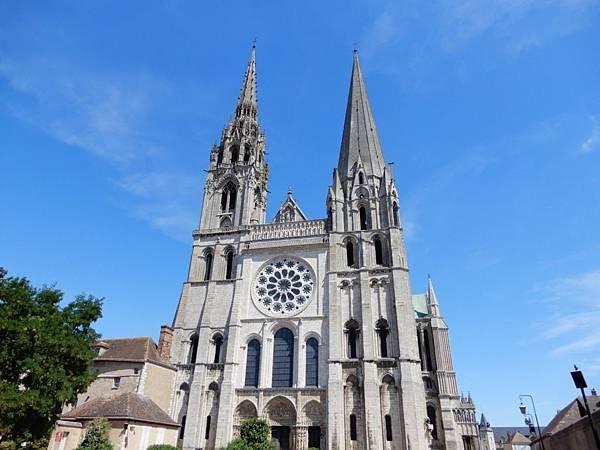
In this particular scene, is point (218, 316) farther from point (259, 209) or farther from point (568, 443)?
point (568, 443)

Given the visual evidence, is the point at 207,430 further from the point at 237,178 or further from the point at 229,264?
the point at 237,178

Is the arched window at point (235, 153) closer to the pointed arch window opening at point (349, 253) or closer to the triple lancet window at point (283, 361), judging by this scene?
the pointed arch window opening at point (349, 253)

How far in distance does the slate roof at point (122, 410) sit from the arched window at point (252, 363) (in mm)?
6063

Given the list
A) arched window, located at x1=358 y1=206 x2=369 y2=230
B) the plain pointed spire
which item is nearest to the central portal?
arched window, located at x1=358 y1=206 x2=369 y2=230

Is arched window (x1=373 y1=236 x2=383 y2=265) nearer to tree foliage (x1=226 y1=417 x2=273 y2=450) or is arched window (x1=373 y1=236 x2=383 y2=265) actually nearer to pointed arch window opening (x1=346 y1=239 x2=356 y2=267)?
pointed arch window opening (x1=346 y1=239 x2=356 y2=267)

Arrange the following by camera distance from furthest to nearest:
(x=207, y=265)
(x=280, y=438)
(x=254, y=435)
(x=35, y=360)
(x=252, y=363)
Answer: (x=207, y=265) → (x=252, y=363) → (x=280, y=438) → (x=254, y=435) → (x=35, y=360)

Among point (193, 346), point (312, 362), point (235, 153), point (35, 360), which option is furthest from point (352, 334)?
point (235, 153)

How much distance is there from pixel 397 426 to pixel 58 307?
21.4 metres

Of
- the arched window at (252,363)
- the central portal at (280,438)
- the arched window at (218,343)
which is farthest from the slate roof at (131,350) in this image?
the central portal at (280,438)

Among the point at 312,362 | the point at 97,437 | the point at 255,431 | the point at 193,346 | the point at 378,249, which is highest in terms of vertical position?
the point at 378,249

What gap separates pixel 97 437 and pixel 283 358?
13542 millimetres

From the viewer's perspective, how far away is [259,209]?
4047cm

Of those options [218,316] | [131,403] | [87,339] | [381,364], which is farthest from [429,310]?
[87,339]

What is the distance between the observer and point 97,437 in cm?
2095
